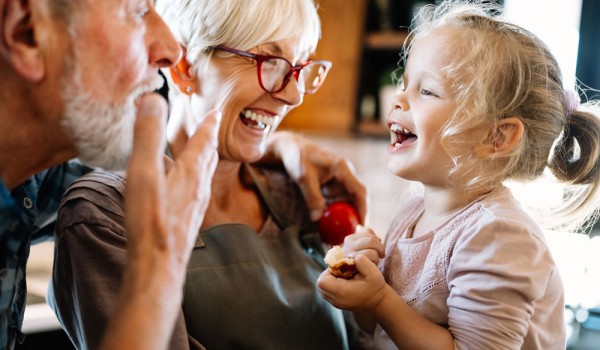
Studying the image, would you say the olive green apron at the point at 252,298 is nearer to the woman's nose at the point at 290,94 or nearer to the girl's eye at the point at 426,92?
the woman's nose at the point at 290,94

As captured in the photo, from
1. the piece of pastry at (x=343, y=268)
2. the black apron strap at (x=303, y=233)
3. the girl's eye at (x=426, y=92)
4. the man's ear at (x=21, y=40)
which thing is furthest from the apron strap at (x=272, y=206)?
the man's ear at (x=21, y=40)

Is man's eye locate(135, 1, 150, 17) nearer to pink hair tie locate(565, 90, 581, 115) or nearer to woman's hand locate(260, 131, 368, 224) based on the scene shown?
woman's hand locate(260, 131, 368, 224)

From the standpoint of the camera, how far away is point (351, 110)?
3.37m

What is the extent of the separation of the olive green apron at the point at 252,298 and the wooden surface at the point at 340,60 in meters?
1.98

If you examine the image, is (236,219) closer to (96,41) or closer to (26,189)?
(26,189)

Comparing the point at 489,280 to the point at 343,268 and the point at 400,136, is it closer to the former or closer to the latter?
the point at 343,268

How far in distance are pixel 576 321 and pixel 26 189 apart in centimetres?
186

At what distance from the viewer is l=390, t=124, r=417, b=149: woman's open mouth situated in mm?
1332

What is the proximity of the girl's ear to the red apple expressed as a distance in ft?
1.51

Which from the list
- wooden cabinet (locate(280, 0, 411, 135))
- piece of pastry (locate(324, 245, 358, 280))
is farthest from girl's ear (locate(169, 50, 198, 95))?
wooden cabinet (locate(280, 0, 411, 135))

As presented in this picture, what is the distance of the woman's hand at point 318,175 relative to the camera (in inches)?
62.4

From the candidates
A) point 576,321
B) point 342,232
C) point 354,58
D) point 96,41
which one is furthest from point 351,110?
point 96,41

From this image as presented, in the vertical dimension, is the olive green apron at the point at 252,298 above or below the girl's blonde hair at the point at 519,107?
below

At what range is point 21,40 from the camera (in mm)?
949
